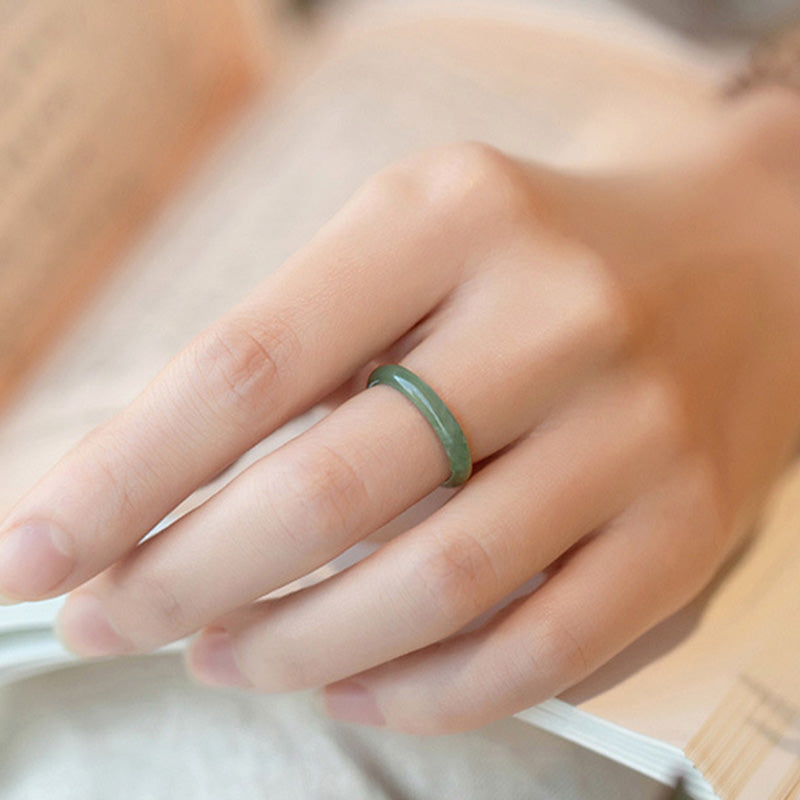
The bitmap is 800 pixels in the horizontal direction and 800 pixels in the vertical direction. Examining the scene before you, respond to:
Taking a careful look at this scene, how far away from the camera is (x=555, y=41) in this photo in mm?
877

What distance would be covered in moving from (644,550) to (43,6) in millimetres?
643

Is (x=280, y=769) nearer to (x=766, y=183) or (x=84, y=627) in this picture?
(x=84, y=627)

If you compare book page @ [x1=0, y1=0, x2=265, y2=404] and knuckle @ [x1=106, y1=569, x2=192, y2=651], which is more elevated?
book page @ [x1=0, y1=0, x2=265, y2=404]

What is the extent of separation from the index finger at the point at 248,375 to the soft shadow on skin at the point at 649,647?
19 centimetres

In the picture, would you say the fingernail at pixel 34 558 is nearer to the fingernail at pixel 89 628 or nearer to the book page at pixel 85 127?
the fingernail at pixel 89 628

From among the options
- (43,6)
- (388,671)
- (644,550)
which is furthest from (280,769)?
(43,6)

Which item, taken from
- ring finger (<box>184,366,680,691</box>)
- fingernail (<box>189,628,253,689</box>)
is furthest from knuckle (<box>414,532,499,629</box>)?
fingernail (<box>189,628,253,689</box>)

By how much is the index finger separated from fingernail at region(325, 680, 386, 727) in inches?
5.0

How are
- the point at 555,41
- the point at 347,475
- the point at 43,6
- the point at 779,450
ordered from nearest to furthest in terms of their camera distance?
A: 1. the point at 347,475
2. the point at 779,450
3. the point at 43,6
4. the point at 555,41

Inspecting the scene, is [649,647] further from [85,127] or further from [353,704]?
[85,127]

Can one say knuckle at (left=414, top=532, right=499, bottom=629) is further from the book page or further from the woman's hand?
the book page

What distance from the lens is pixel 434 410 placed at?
1.35ft

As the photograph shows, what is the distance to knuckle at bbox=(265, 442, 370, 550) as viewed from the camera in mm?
393

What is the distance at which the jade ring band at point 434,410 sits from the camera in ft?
1.35
